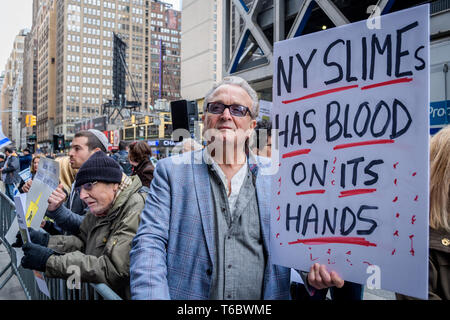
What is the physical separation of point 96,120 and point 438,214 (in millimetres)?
82843

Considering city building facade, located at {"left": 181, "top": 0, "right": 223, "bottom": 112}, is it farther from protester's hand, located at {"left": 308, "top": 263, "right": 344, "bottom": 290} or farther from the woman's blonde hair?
protester's hand, located at {"left": 308, "top": 263, "right": 344, "bottom": 290}

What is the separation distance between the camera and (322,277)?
1336mm

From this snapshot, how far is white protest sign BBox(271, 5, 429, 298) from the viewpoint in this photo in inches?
45.4

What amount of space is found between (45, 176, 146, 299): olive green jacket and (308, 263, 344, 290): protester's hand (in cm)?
105

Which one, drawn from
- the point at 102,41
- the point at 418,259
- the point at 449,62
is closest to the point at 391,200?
the point at 418,259

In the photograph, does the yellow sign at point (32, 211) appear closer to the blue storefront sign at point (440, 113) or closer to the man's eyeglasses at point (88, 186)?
the man's eyeglasses at point (88, 186)

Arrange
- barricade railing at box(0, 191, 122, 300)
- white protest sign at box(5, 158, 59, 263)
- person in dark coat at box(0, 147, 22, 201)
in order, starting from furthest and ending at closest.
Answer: person in dark coat at box(0, 147, 22, 201) → white protest sign at box(5, 158, 59, 263) → barricade railing at box(0, 191, 122, 300)

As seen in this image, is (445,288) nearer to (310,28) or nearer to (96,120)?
(310,28)

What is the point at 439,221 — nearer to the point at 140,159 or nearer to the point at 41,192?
the point at 41,192

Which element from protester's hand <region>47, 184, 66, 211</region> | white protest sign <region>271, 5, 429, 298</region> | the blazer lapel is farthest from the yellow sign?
white protest sign <region>271, 5, 429, 298</region>

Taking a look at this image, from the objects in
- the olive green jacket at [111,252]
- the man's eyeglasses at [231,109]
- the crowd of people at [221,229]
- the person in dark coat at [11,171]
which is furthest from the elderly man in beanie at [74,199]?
the person in dark coat at [11,171]

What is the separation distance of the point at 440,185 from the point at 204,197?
41.4 inches

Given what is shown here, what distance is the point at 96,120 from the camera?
3093 inches

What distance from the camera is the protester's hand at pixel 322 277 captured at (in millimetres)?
1309
